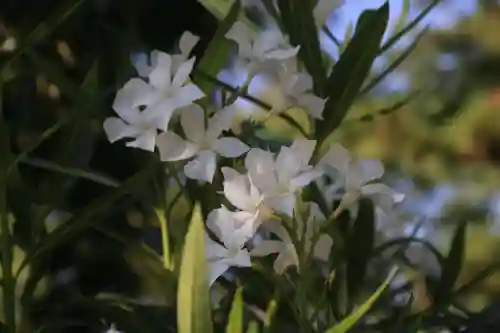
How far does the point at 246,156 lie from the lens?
0.53 metres

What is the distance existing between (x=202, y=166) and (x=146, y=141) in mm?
41

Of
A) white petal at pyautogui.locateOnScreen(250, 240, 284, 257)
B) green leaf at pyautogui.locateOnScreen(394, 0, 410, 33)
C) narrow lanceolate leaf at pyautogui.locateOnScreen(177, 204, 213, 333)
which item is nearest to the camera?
narrow lanceolate leaf at pyautogui.locateOnScreen(177, 204, 213, 333)

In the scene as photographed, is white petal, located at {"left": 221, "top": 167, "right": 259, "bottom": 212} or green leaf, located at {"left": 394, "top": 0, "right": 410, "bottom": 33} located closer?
white petal, located at {"left": 221, "top": 167, "right": 259, "bottom": 212}

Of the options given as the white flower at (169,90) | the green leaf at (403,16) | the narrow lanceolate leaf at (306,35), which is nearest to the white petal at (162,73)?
the white flower at (169,90)

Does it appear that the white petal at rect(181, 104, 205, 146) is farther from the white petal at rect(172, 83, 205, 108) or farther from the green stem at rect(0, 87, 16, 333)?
the green stem at rect(0, 87, 16, 333)

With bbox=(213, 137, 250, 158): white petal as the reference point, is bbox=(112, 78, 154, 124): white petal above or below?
above

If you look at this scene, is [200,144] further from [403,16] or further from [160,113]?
[403,16]

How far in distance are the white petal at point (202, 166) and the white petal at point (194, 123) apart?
10mm

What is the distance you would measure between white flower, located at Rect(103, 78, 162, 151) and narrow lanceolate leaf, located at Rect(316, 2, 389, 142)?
0.13 metres

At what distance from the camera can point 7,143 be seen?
23.0 inches

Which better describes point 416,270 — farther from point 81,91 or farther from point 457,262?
point 81,91

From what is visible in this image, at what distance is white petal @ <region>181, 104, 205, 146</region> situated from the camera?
533 mm

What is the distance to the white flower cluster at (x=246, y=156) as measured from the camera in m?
0.51

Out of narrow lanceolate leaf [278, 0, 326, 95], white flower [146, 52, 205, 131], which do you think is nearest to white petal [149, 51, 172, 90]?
white flower [146, 52, 205, 131]
